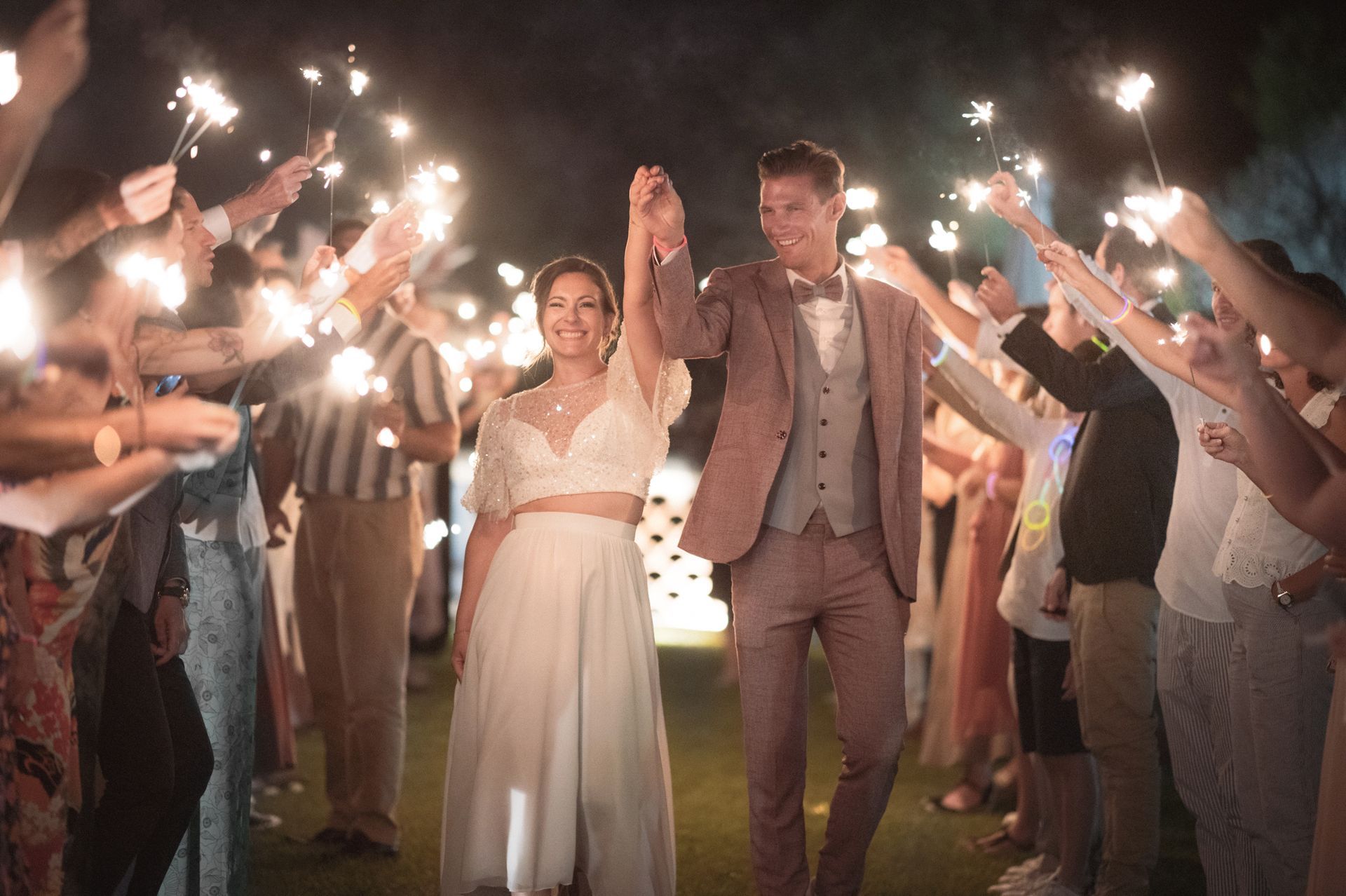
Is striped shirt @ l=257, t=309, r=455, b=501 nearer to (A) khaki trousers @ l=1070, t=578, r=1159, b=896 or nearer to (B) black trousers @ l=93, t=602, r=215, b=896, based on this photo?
(B) black trousers @ l=93, t=602, r=215, b=896

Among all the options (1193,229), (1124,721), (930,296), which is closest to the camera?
(1193,229)

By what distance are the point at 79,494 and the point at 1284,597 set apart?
2.32 m

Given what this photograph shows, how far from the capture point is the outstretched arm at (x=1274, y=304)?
195cm

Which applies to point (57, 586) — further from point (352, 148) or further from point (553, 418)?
point (352, 148)

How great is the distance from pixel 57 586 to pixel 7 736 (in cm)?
23

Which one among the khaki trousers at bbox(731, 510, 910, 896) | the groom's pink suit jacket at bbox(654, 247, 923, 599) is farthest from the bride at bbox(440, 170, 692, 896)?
the khaki trousers at bbox(731, 510, 910, 896)

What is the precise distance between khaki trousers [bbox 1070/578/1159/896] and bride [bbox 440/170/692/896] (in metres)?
1.24

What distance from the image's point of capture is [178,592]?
267 centimetres

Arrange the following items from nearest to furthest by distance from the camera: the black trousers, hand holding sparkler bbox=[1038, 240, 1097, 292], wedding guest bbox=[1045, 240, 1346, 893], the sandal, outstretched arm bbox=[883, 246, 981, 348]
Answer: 1. the black trousers
2. wedding guest bbox=[1045, 240, 1346, 893]
3. hand holding sparkler bbox=[1038, 240, 1097, 292]
4. outstretched arm bbox=[883, 246, 981, 348]
5. the sandal

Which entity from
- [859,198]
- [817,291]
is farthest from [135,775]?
[859,198]

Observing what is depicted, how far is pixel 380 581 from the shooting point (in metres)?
4.13

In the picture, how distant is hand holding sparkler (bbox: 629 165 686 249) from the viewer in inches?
104

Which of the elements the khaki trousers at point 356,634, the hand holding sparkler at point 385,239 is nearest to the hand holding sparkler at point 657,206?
the hand holding sparkler at point 385,239

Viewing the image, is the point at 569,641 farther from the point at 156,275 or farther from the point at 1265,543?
the point at 1265,543
